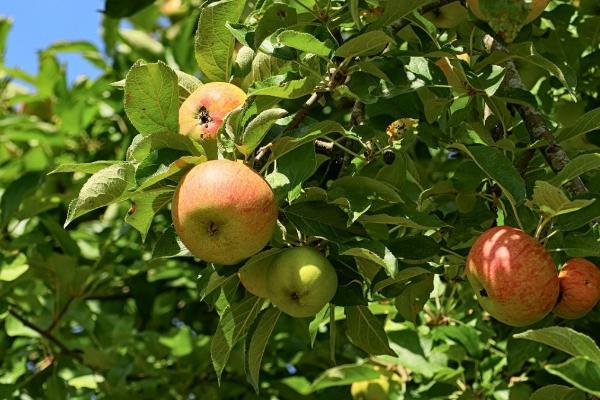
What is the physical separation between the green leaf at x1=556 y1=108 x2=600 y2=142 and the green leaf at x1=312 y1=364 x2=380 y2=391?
1.00 m

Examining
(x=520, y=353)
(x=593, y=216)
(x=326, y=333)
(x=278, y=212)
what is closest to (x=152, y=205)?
(x=278, y=212)

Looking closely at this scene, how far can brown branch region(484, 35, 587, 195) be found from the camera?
201cm

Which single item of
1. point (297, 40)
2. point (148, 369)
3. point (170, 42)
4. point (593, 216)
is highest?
point (297, 40)

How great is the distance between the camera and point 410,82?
2057mm

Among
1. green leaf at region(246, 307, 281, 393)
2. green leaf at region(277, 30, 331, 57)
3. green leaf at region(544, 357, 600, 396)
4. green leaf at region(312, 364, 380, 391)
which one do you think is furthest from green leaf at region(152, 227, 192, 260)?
green leaf at region(312, 364, 380, 391)

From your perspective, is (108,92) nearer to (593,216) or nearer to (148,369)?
(148,369)

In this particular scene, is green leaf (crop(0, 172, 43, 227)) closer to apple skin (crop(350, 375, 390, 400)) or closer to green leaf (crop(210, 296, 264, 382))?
apple skin (crop(350, 375, 390, 400))

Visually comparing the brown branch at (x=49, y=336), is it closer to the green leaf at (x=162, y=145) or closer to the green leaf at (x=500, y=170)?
the green leaf at (x=162, y=145)

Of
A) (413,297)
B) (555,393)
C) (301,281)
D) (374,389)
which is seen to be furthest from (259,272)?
(374,389)

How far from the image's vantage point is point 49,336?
11.2ft

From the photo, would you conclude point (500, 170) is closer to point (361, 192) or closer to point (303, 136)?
point (361, 192)

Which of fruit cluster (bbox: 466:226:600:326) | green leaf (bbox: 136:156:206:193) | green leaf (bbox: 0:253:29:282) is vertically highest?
green leaf (bbox: 136:156:206:193)

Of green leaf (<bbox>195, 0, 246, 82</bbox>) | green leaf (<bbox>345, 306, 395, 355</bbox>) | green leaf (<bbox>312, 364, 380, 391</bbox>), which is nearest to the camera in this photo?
green leaf (<bbox>195, 0, 246, 82</bbox>)

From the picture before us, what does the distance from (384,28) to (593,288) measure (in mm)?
669
